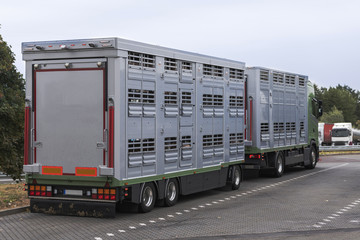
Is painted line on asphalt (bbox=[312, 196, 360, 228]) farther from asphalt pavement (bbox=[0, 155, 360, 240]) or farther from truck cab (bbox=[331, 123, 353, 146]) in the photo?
truck cab (bbox=[331, 123, 353, 146])

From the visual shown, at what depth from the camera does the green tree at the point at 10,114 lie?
15594mm

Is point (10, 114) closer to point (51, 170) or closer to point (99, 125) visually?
point (51, 170)

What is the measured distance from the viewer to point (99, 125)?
467 inches

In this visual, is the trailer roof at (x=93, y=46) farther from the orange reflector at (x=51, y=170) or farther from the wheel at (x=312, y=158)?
the wheel at (x=312, y=158)

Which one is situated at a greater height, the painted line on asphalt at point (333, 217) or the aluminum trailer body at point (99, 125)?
the aluminum trailer body at point (99, 125)

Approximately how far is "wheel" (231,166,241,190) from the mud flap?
6469mm

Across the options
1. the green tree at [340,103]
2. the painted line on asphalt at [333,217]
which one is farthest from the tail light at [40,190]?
the green tree at [340,103]

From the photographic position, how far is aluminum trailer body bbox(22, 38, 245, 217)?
11.8 metres

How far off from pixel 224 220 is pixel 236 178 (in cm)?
585

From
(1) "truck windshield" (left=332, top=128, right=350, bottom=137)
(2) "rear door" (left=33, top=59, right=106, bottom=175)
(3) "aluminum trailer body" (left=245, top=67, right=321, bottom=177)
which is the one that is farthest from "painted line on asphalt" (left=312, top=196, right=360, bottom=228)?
(1) "truck windshield" (left=332, top=128, right=350, bottom=137)

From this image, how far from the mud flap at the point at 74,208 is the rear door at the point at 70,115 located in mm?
679

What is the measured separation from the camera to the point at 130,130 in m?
12.0

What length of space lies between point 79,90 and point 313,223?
217 inches

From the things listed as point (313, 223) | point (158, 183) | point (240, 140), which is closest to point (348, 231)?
point (313, 223)
